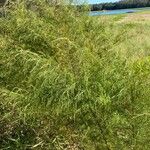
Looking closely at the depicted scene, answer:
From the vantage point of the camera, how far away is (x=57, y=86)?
535 centimetres

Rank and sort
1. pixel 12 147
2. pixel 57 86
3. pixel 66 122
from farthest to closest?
pixel 12 147 → pixel 66 122 → pixel 57 86

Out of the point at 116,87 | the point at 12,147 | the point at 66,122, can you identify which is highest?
the point at 116,87

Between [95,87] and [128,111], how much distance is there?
1.48 feet

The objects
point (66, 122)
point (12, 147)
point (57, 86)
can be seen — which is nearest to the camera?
point (57, 86)

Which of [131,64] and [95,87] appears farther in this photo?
[131,64]

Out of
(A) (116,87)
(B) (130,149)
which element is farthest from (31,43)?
(B) (130,149)

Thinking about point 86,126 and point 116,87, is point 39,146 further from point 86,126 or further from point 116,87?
point 116,87

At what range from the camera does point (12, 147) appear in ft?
20.2

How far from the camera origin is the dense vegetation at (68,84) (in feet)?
17.7

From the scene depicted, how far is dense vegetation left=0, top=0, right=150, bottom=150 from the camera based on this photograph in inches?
213

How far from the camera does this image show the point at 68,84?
17.6 feet

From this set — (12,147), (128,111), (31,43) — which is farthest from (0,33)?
(128,111)

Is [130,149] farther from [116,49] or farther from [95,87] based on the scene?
[116,49]

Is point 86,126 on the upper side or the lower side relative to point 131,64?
lower
